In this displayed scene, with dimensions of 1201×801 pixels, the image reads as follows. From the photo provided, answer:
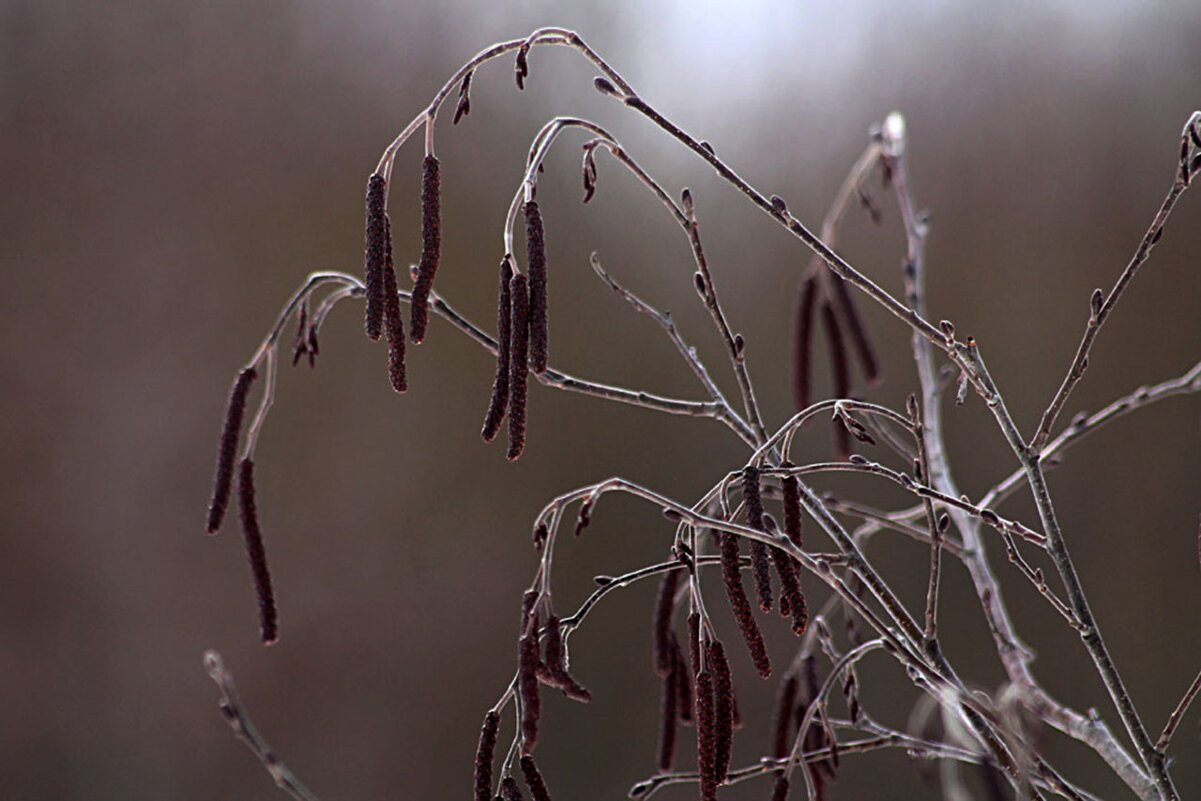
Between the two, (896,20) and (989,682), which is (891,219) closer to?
(896,20)

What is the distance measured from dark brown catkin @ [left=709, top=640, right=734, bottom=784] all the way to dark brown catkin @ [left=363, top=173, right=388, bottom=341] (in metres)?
0.20

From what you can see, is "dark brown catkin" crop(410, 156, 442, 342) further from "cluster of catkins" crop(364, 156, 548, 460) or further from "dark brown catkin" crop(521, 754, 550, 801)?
"dark brown catkin" crop(521, 754, 550, 801)

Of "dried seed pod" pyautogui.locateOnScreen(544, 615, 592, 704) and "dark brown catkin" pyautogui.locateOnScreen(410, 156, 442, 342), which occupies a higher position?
"dark brown catkin" pyautogui.locateOnScreen(410, 156, 442, 342)

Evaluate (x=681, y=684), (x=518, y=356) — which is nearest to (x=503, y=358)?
(x=518, y=356)

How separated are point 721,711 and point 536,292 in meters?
0.19

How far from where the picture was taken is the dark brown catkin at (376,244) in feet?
1.59

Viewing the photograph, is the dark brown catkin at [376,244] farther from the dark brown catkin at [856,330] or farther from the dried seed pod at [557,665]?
the dark brown catkin at [856,330]

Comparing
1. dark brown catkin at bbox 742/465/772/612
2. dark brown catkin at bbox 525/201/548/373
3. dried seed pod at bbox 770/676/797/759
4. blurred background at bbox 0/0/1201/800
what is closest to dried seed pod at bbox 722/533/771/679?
dark brown catkin at bbox 742/465/772/612

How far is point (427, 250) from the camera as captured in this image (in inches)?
19.4

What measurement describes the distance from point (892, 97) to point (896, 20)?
142 millimetres

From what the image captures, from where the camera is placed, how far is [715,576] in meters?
1.96

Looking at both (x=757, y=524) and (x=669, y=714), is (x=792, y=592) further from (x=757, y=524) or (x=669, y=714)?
(x=669, y=714)

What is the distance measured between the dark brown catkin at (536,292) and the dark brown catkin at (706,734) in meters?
0.15

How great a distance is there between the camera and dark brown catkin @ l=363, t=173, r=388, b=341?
19.1 inches
